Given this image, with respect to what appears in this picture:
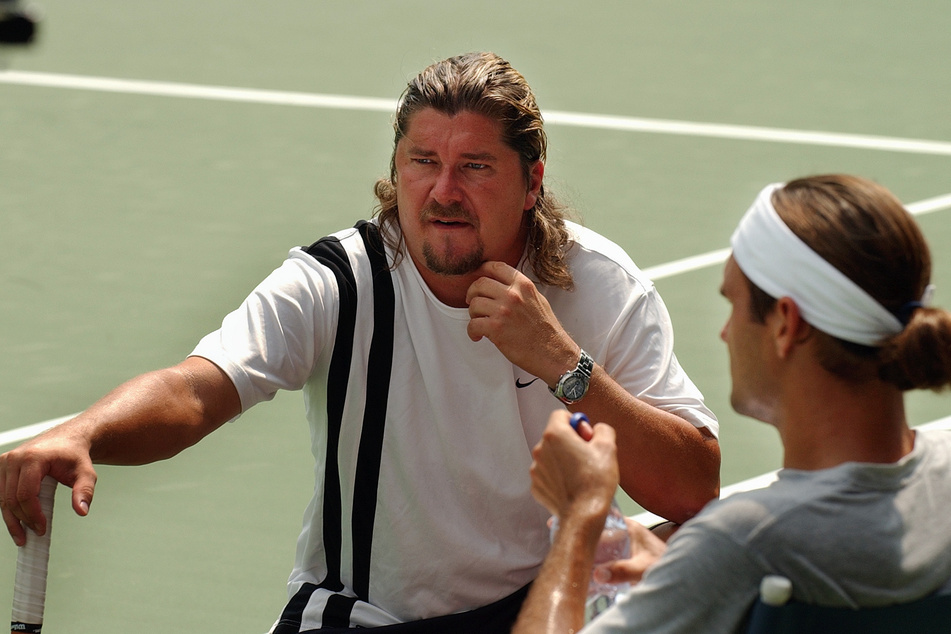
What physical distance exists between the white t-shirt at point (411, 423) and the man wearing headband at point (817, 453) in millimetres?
922

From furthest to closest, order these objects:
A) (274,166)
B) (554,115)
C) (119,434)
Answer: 1. (554,115)
2. (274,166)
3. (119,434)

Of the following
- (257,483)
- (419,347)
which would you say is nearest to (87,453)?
(419,347)

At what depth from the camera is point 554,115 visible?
9211 millimetres

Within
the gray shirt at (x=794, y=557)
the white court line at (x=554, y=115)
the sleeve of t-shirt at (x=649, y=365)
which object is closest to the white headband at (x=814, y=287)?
the gray shirt at (x=794, y=557)

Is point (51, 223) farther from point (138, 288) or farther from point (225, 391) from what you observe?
point (225, 391)

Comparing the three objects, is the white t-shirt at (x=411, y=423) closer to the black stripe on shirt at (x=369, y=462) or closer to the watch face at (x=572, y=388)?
the black stripe on shirt at (x=369, y=462)

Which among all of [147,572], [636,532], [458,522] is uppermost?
[636,532]

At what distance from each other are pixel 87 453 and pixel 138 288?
4074mm

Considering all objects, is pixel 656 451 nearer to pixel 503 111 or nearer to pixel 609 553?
pixel 609 553

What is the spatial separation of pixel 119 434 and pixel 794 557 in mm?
1554

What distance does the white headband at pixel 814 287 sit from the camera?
236cm

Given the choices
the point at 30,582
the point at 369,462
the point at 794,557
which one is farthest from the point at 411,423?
the point at 794,557

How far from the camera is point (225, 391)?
11.0ft

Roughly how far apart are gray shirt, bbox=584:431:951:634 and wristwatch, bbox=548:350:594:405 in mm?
975
